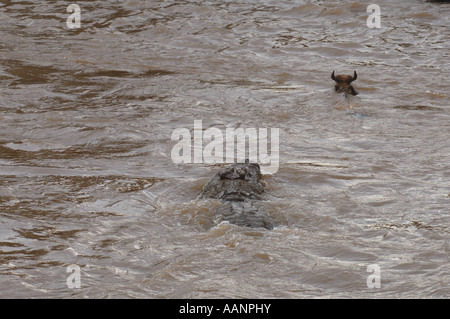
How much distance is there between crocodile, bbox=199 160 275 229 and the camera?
20.6 ft

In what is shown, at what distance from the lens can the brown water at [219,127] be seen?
5.60 m

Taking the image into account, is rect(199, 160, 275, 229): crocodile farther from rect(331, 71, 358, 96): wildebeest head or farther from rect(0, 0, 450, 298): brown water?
rect(331, 71, 358, 96): wildebeest head

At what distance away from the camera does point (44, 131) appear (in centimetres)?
913

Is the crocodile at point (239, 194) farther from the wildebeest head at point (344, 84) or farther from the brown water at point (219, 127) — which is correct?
the wildebeest head at point (344, 84)

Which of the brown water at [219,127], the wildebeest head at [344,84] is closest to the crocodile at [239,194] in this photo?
the brown water at [219,127]

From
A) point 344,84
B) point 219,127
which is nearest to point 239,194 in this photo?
point 219,127

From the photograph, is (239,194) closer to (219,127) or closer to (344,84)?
(219,127)

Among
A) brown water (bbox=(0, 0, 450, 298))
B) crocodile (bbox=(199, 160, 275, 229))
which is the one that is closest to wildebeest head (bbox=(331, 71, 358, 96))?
brown water (bbox=(0, 0, 450, 298))

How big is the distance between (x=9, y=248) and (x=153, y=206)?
4.97 feet

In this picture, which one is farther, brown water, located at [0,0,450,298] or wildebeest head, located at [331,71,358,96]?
wildebeest head, located at [331,71,358,96]

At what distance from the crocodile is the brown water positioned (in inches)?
5.5
